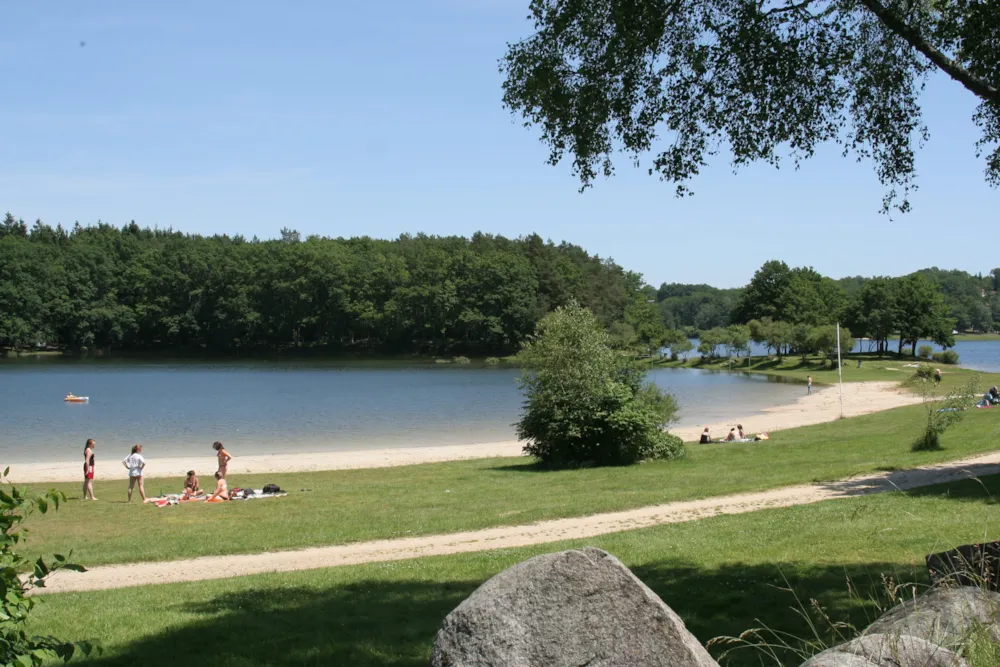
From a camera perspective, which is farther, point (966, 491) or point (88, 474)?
point (88, 474)

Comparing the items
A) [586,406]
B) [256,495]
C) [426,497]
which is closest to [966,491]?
[426,497]

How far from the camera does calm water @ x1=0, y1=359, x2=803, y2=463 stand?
42.2 metres

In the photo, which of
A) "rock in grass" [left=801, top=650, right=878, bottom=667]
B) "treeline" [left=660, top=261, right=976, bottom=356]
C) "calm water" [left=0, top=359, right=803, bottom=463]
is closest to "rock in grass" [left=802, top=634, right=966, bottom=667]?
"rock in grass" [left=801, top=650, right=878, bottom=667]

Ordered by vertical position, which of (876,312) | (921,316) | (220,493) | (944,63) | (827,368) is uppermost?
(944,63)

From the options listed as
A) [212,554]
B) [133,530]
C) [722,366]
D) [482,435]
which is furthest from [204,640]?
[722,366]

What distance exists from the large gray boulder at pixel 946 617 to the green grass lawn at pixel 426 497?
12.0 meters

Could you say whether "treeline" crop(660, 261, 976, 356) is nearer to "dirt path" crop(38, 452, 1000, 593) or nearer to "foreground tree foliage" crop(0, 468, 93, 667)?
"dirt path" crop(38, 452, 1000, 593)

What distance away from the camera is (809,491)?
55.7ft

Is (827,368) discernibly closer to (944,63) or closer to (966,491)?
(966,491)

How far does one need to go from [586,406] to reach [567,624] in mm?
21475

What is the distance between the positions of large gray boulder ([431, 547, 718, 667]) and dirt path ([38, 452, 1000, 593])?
8292mm

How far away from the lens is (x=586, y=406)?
2517 cm

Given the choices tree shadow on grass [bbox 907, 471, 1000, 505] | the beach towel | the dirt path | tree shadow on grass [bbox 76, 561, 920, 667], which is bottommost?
the beach towel

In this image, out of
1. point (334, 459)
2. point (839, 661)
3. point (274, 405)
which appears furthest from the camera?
point (274, 405)
